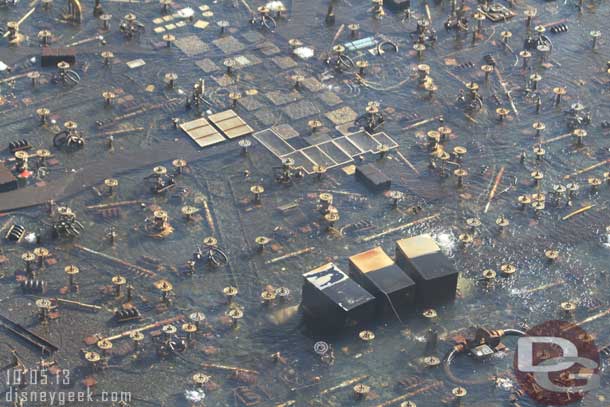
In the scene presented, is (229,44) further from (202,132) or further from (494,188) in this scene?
(494,188)

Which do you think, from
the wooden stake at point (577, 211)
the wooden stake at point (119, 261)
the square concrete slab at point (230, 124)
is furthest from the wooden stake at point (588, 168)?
the wooden stake at point (119, 261)

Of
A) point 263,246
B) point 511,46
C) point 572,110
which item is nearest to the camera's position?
point 263,246

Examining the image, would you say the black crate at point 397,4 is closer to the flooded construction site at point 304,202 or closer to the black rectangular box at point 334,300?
the flooded construction site at point 304,202

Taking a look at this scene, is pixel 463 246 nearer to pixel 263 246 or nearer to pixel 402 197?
pixel 402 197

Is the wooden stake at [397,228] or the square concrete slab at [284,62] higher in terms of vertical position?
the wooden stake at [397,228]

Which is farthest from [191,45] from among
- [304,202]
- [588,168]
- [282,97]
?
[588,168]

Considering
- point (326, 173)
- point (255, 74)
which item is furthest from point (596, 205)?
point (255, 74)

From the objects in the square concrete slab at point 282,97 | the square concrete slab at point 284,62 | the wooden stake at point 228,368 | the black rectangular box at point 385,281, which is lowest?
the square concrete slab at point 284,62
